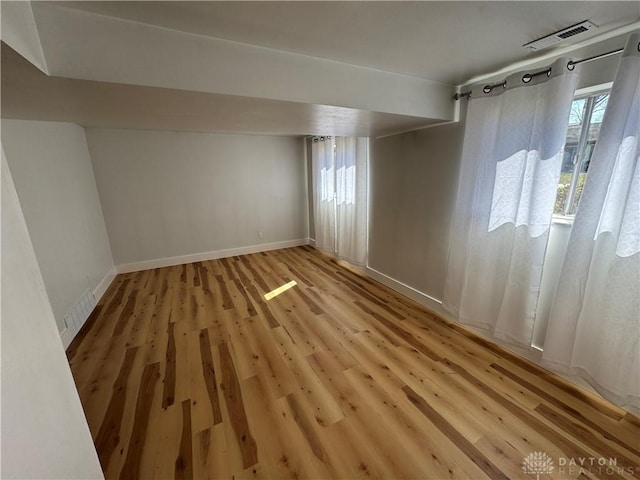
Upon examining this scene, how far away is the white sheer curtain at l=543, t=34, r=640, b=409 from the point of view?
53.7 inches

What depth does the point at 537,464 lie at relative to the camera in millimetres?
1301

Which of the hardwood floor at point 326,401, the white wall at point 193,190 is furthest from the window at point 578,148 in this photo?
the white wall at point 193,190

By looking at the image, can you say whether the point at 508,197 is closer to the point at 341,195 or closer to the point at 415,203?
the point at 415,203

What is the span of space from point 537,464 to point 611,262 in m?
1.18

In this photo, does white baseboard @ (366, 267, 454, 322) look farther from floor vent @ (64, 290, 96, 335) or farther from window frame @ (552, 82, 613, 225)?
floor vent @ (64, 290, 96, 335)

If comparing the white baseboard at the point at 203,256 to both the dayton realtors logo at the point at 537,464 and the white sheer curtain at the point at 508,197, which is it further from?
the dayton realtors logo at the point at 537,464

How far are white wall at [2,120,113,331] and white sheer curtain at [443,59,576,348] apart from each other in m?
3.53

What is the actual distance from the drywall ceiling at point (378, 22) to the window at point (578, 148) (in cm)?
41

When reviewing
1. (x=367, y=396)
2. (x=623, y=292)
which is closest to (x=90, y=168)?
(x=367, y=396)

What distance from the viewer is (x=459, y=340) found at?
225cm

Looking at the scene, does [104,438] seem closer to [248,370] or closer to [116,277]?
[248,370]

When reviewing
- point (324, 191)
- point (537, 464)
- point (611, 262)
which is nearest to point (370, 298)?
point (537, 464)

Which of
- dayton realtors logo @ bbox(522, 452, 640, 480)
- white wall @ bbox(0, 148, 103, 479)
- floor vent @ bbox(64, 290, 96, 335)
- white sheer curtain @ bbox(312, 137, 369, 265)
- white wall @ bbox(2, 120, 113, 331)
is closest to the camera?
white wall @ bbox(0, 148, 103, 479)

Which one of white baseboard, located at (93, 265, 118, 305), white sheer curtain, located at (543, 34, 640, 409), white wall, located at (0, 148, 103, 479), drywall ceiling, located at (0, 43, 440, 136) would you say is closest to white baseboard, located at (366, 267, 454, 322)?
white sheer curtain, located at (543, 34, 640, 409)
